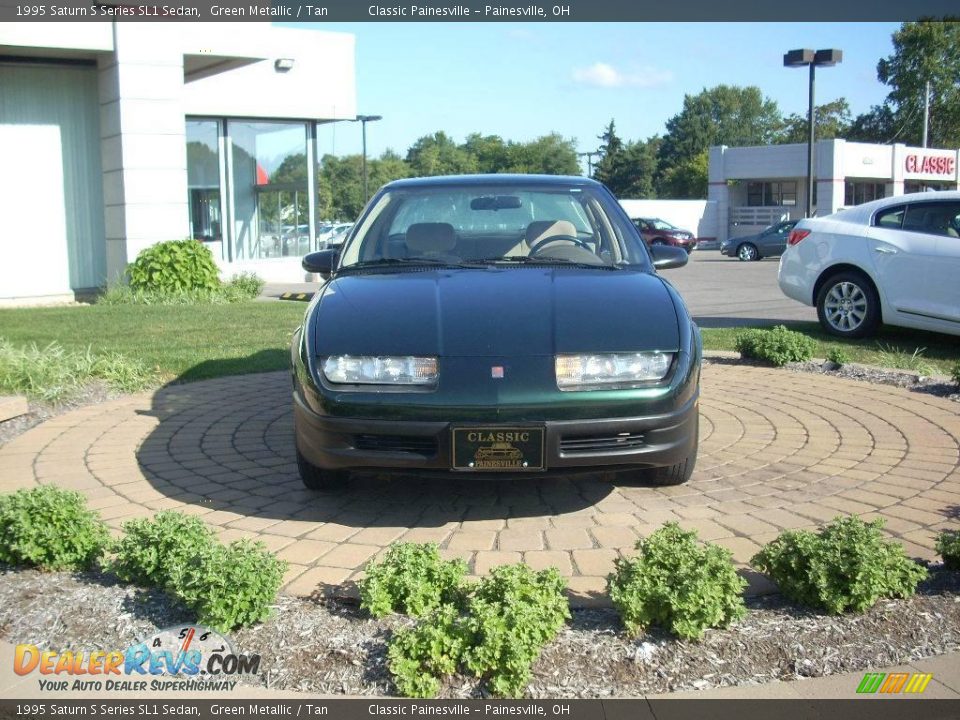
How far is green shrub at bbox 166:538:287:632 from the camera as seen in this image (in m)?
3.13

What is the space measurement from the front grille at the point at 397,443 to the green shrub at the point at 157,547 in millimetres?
802

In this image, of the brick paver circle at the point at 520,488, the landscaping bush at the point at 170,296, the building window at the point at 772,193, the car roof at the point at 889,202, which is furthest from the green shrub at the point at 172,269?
the building window at the point at 772,193

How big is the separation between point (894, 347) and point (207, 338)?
22.2ft

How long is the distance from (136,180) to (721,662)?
14.0m

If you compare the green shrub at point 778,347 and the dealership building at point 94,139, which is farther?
the dealership building at point 94,139

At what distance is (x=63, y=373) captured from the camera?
7195mm

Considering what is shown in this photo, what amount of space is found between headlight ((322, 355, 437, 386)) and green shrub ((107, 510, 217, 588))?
929 millimetres

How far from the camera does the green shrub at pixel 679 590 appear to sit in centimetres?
306

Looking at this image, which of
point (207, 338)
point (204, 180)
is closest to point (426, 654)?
point (207, 338)

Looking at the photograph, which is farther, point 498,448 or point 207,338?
point 207,338

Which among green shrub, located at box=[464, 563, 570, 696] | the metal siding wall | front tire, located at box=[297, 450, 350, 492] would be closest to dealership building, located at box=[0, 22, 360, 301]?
the metal siding wall

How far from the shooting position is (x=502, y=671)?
9.27 ft

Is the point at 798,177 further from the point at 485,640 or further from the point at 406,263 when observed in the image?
the point at 485,640

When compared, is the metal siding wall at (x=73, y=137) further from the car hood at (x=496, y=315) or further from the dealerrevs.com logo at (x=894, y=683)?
the dealerrevs.com logo at (x=894, y=683)
